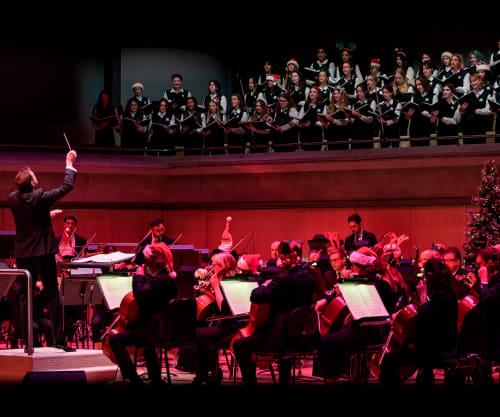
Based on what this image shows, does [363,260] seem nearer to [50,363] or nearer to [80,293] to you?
[50,363]

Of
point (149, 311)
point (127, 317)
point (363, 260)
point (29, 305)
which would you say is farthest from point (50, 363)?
point (363, 260)

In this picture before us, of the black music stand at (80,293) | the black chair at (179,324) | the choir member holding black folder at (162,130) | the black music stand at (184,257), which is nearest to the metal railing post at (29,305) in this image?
the black chair at (179,324)

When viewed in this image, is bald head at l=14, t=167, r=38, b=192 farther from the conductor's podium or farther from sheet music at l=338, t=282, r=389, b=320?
sheet music at l=338, t=282, r=389, b=320

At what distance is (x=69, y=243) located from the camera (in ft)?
32.2

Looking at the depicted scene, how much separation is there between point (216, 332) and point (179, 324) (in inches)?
17.3

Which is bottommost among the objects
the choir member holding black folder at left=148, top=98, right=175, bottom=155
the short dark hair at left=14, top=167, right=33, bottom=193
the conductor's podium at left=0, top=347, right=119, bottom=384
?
the conductor's podium at left=0, top=347, right=119, bottom=384

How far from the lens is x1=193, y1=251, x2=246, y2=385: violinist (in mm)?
6754

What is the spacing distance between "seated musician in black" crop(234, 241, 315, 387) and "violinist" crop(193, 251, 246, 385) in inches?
16.7

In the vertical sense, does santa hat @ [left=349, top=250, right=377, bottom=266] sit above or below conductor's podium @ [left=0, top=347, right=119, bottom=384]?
above

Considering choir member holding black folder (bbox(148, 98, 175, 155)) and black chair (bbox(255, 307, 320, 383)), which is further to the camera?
choir member holding black folder (bbox(148, 98, 175, 155))

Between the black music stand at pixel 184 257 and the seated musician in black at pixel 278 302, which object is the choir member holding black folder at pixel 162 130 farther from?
the seated musician in black at pixel 278 302

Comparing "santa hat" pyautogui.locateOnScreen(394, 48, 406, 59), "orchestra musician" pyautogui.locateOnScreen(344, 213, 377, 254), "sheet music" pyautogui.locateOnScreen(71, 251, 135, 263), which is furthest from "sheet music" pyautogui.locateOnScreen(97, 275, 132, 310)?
"santa hat" pyautogui.locateOnScreen(394, 48, 406, 59)

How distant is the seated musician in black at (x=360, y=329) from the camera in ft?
20.2

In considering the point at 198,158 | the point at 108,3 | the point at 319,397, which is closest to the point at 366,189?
the point at 198,158
